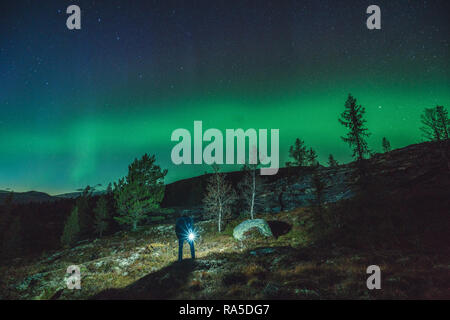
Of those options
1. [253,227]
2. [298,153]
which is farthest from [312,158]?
[253,227]

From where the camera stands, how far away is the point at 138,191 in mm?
29797

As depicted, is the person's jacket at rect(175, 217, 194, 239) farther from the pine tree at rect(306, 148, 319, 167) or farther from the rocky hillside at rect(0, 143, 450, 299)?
the pine tree at rect(306, 148, 319, 167)

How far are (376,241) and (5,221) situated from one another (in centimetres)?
5382

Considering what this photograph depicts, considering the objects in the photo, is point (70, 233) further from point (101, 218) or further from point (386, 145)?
point (386, 145)

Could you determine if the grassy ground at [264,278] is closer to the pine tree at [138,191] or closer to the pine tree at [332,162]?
the pine tree at [138,191]

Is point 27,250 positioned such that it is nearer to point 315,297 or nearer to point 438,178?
point 315,297

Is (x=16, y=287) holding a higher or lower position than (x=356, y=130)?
lower

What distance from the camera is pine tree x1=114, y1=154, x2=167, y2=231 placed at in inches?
1165

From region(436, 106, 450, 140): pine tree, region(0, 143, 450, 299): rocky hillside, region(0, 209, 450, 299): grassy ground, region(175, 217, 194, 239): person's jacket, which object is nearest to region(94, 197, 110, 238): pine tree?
region(0, 143, 450, 299): rocky hillside

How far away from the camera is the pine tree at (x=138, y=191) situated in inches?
1165

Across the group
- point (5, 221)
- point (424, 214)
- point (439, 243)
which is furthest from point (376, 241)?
point (5, 221)

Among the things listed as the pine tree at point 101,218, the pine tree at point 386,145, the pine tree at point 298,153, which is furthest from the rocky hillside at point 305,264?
the pine tree at point 386,145
